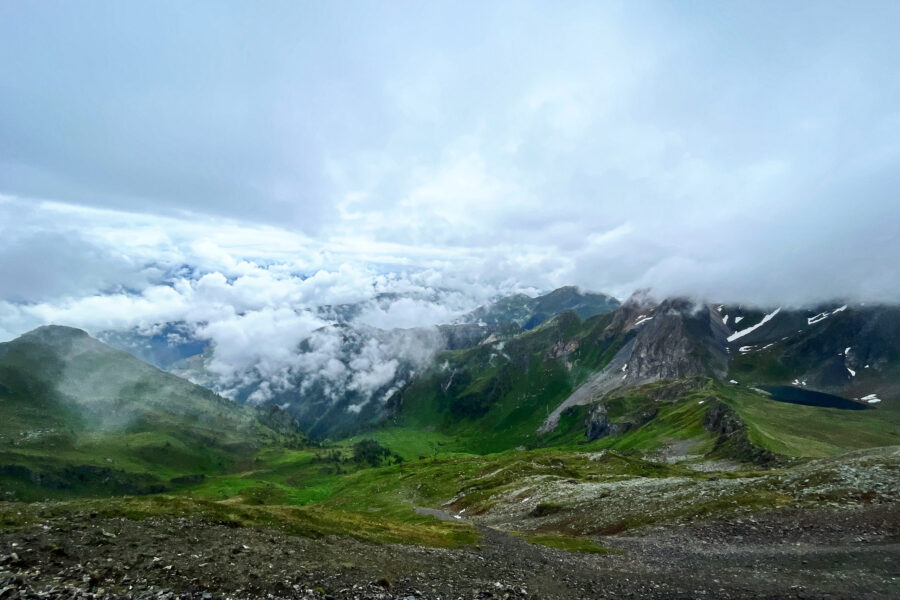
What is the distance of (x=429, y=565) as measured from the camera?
29969 millimetres

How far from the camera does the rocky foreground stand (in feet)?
66.3

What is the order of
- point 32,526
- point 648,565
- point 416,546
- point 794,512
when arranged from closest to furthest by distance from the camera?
point 32,526, point 648,565, point 416,546, point 794,512

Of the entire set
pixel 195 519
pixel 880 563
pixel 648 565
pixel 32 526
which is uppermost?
pixel 32 526

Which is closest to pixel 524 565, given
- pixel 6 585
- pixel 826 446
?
pixel 6 585

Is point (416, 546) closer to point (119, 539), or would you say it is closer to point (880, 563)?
point (119, 539)

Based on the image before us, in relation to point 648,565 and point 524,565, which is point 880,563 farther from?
point 524,565

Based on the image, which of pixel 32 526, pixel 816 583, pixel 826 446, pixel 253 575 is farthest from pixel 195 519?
pixel 826 446

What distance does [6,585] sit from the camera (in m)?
17.4

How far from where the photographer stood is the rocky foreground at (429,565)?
66.3 feet

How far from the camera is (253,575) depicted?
22094mm

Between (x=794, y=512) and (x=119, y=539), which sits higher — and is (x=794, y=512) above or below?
below

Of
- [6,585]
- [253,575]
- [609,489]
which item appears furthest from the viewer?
[609,489]

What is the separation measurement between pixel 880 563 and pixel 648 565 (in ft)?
46.7

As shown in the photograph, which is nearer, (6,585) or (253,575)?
(6,585)
